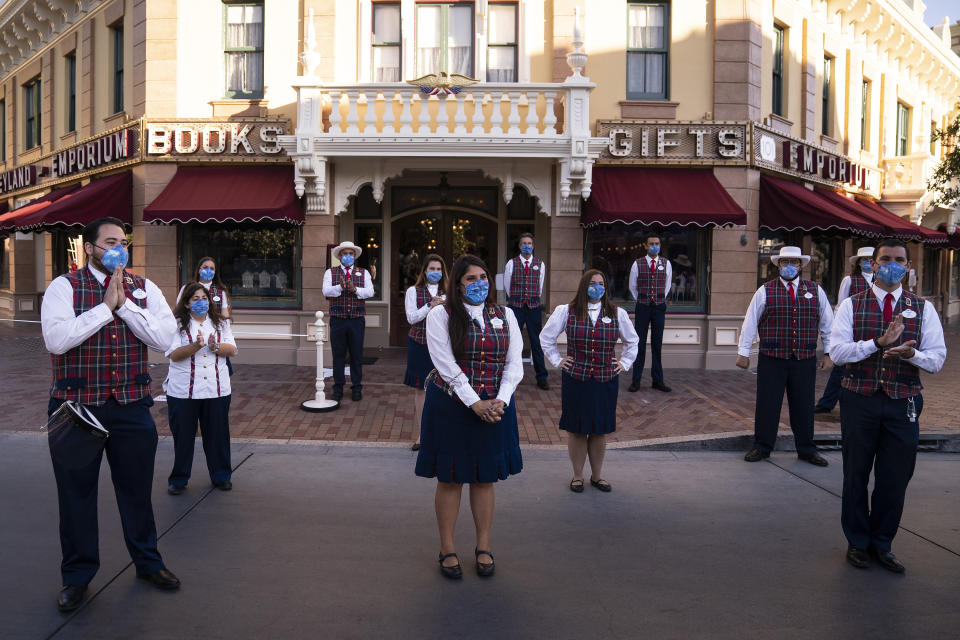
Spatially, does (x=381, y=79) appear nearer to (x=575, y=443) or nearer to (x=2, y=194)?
(x=575, y=443)

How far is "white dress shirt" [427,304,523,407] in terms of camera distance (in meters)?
4.00

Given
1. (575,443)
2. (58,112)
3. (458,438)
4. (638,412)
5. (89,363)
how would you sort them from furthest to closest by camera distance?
(58,112), (638,412), (575,443), (458,438), (89,363)

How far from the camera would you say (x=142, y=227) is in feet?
41.1

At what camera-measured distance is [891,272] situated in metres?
4.35

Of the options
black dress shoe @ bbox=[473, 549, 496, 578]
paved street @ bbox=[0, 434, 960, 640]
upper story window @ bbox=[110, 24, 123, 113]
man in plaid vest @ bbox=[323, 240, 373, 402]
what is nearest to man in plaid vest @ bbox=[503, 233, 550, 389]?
man in plaid vest @ bbox=[323, 240, 373, 402]

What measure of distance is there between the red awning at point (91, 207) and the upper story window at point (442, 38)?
5399mm

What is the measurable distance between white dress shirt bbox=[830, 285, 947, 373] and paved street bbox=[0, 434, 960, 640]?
121 centimetres

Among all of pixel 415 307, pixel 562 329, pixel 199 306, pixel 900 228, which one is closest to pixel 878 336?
pixel 562 329

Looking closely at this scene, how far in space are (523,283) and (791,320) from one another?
401cm

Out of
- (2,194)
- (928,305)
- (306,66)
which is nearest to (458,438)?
(928,305)

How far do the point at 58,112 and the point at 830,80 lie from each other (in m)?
16.9

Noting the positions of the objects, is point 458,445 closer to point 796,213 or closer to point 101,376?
point 101,376

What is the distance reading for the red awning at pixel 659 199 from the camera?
1119 cm

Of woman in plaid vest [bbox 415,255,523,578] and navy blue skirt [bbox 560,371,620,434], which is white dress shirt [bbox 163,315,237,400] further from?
navy blue skirt [bbox 560,371,620,434]
